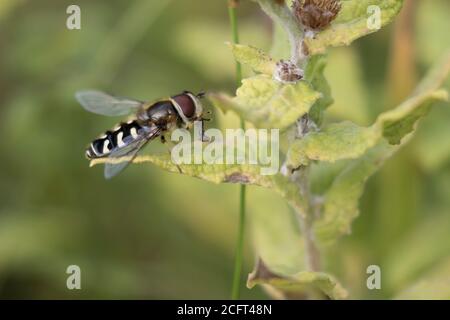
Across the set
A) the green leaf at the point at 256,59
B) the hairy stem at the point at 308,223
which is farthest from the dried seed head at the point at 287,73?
the hairy stem at the point at 308,223

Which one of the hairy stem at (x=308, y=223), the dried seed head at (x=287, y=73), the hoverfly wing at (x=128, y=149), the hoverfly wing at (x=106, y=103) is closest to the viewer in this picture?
the dried seed head at (x=287, y=73)

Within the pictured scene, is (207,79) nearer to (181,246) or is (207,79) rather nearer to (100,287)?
(181,246)

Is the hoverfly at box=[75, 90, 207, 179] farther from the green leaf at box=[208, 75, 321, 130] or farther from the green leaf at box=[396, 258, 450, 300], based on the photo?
the green leaf at box=[396, 258, 450, 300]

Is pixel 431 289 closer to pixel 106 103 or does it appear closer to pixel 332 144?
pixel 332 144

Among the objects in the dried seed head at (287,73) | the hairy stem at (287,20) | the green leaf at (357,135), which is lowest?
the green leaf at (357,135)

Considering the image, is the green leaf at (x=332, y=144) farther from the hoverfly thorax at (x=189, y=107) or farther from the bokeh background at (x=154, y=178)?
the bokeh background at (x=154, y=178)

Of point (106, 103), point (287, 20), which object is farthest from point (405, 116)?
point (106, 103)
